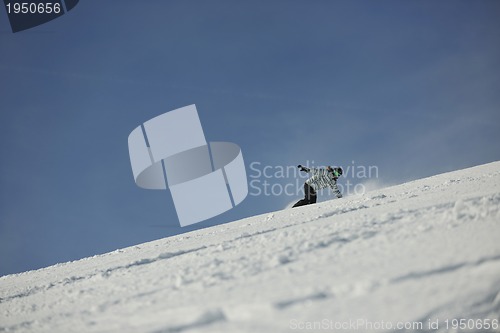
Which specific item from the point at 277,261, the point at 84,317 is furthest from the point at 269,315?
the point at 84,317

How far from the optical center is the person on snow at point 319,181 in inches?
420

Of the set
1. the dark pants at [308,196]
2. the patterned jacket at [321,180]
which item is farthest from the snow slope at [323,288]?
the dark pants at [308,196]

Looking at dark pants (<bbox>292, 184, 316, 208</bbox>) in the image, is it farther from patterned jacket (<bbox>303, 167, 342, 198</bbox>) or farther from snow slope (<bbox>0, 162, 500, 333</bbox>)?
snow slope (<bbox>0, 162, 500, 333</bbox>)

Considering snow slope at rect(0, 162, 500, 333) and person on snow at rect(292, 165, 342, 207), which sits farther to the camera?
person on snow at rect(292, 165, 342, 207)

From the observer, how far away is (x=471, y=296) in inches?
56.3

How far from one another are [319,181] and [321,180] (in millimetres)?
106

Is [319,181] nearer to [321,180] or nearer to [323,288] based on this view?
[321,180]

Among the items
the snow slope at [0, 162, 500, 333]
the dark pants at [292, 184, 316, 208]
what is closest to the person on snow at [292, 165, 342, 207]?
the dark pants at [292, 184, 316, 208]

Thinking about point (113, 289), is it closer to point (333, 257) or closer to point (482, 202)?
point (333, 257)

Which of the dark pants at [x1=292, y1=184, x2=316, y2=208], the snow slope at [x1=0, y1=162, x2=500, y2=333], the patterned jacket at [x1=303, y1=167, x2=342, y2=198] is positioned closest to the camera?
the snow slope at [x1=0, y1=162, x2=500, y2=333]

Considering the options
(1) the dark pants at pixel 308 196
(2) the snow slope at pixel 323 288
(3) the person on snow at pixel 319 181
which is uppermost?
(2) the snow slope at pixel 323 288

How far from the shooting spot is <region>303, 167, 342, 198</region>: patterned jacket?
1060 centimetres

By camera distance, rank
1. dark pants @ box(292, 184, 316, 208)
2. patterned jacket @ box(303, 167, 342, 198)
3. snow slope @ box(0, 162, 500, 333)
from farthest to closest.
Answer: dark pants @ box(292, 184, 316, 208), patterned jacket @ box(303, 167, 342, 198), snow slope @ box(0, 162, 500, 333)

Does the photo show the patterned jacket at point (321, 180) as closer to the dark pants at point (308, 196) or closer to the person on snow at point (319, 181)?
the person on snow at point (319, 181)
